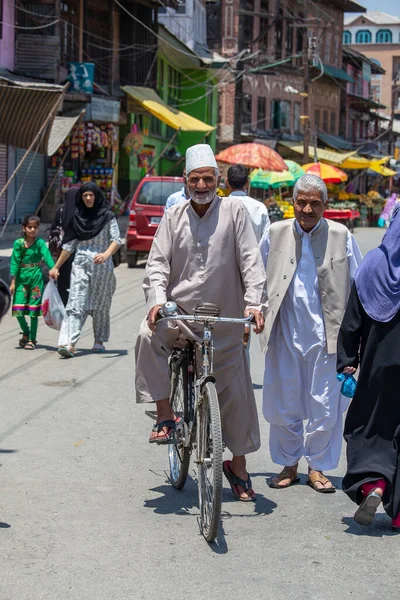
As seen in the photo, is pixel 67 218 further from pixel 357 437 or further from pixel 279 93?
pixel 279 93

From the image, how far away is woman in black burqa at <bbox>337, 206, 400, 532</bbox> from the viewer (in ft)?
17.6

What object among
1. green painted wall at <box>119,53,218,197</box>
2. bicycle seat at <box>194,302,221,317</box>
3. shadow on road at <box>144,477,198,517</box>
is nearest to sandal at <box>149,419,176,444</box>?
shadow on road at <box>144,477,198,517</box>

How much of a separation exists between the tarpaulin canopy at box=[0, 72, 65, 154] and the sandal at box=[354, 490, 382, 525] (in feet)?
38.0

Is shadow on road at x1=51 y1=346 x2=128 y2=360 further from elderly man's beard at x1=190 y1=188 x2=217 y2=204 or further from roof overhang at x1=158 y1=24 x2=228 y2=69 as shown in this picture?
roof overhang at x1=158 y1=24 x2=228 y2=69

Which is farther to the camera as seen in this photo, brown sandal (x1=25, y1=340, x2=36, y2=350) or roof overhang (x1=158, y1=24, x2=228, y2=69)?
roof overhang (x1=158, y1=24, x2=228, y2=69)

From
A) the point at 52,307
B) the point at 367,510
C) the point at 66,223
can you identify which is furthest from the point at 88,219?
the point at 367,510

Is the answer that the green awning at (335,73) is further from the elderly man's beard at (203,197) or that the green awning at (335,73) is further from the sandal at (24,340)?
the elderly man's beard at (203,197)

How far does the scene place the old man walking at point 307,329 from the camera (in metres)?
6.21

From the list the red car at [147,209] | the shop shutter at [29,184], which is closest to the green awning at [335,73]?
the shop shutter at [29,184]

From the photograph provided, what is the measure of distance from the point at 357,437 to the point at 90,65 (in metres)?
24.0

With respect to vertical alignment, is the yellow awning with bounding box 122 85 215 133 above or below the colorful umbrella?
above

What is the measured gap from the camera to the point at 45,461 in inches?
265

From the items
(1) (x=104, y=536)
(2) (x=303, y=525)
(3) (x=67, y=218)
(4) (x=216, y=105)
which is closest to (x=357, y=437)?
(2) (x=303, y=525)

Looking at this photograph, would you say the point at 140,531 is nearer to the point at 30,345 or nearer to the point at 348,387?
the point at 348,387
